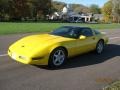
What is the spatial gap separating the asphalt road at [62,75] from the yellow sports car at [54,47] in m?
0.32

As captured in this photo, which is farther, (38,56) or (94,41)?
(94,41)

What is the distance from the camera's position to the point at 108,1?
97.9 meters

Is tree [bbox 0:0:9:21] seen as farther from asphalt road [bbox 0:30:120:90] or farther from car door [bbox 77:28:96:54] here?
asphalt road [bbox 0:30:120:90]

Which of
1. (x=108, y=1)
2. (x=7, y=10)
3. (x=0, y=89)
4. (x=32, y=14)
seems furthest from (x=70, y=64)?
(x=108, y=1)

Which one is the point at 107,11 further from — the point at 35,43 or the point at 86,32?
the point at 35,43

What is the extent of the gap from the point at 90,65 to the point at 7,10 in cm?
6212

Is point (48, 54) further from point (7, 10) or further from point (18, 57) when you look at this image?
point (7, 10)

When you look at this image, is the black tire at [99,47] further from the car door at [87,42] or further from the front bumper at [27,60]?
the front bumper at [27,60]

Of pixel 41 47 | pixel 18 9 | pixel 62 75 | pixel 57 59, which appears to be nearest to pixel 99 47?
pixel 57 59

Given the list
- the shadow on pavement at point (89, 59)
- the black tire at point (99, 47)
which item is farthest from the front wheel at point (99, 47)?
the shadow on pavement at point (89, 59)

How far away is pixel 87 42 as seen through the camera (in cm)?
1006

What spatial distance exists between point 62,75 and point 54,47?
1.07 meters

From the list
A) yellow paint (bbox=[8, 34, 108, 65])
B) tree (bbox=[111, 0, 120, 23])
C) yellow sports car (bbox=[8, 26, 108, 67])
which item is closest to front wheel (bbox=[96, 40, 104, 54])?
yellow sports car (bbox=[8, 26, 108, 67])

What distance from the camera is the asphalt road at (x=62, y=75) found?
664cm
